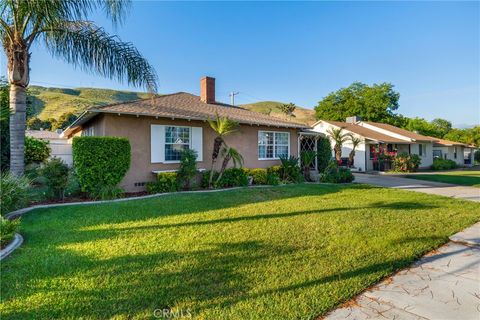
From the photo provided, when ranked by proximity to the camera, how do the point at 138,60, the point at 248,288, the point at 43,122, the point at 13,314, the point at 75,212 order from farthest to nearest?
the point at 43,122 < the point at 138,60 < the point at 75,212 < the point at 248,288 < the point at 13,314

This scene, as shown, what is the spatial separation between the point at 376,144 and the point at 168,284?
86.5 feet

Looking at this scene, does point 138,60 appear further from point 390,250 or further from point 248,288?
point 390,250

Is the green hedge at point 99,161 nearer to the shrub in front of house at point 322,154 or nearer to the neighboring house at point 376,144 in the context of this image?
the shrub in front of house at point 322,154

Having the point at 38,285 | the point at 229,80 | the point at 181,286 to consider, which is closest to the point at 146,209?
the point at 38,285

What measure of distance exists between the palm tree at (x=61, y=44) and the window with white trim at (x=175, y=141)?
2219mm

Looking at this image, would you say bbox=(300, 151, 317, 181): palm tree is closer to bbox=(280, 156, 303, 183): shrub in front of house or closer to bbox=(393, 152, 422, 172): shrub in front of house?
bbox=(280, 156, 303, 183): shrub in front of house

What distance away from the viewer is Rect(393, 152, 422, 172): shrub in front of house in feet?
77.1

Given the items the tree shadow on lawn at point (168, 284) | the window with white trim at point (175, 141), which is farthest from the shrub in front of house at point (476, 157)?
the tree shadow on lawn at point (168, 284)

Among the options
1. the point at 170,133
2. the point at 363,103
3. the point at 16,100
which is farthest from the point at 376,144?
the point at 16,100

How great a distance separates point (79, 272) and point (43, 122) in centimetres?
5126

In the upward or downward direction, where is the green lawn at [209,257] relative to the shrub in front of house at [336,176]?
downward

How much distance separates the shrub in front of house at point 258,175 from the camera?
42.8 feet

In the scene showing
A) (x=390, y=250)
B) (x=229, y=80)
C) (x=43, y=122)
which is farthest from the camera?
(x=43, y=122)

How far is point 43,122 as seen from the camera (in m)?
43.7
